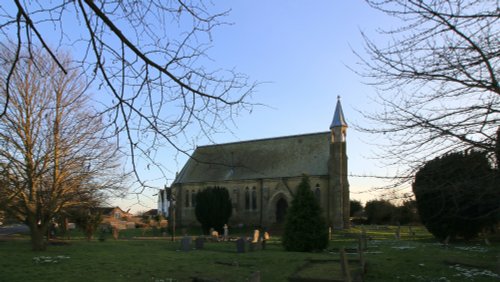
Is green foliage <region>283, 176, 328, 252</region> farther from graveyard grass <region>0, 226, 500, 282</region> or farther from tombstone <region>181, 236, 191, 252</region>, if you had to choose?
tombstone <region>181, 236, 191, 252</region>

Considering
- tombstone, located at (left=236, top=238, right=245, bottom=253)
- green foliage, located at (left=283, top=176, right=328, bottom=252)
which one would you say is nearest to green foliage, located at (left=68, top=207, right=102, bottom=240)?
tombstone, located at (left=236, top=238, right=245, bottom=253)

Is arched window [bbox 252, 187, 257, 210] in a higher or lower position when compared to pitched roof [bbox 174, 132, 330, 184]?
lower

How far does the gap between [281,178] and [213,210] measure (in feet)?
23.9

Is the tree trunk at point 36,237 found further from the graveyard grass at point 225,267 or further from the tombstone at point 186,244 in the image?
the tombstone at point 186,244

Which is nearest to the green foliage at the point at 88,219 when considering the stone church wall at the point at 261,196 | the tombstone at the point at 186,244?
the tombstone at the point at 186,244

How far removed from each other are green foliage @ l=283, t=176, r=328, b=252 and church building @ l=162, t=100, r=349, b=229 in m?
17.3

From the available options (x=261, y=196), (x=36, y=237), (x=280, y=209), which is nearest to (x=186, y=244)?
(x=36, y=237)

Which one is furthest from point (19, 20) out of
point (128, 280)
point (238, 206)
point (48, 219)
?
point (238, 206)

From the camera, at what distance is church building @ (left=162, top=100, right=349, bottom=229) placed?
1617 inches

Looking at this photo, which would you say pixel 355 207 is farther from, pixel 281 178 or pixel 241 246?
pixel 241 246

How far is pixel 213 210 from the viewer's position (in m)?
42.4

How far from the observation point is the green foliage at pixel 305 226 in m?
20.5

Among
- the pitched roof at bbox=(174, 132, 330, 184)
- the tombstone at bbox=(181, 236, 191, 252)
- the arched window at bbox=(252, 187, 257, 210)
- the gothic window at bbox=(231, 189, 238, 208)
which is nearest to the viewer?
the tombstone at bbox=(181, 236, 191, 252)

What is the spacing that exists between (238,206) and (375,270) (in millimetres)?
33717
